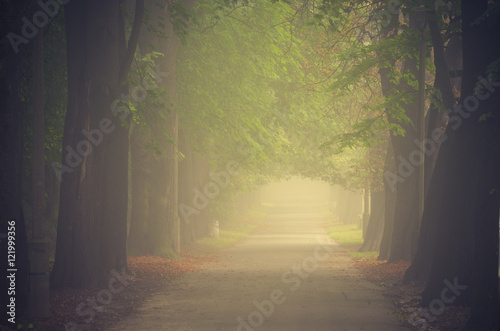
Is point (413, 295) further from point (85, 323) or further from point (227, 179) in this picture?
point (227, 179)

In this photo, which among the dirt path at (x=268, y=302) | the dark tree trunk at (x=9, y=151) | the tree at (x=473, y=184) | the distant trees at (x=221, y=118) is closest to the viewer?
the dark tree trunk at (x=9, y=151)

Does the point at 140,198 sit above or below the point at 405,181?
below

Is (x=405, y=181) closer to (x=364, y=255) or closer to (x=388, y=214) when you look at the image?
(x=388, y=214)

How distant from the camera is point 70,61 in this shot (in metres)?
15.2

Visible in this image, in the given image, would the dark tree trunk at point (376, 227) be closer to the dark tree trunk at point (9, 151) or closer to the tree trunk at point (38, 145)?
the tree trunk at point (38, 145)

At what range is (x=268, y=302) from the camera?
1420 cm

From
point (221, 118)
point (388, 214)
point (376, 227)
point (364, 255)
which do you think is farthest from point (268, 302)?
point (376, 227)

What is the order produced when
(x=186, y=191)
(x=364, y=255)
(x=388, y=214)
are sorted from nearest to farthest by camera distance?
(x=388, y=214), (x=364, y=255), (x=186, y=191)

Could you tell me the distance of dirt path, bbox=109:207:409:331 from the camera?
38.0 feet

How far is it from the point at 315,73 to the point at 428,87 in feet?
40.2

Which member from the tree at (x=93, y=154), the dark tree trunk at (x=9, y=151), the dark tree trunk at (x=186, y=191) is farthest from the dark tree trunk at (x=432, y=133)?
the dark tree trunk at (x=186, y=191)

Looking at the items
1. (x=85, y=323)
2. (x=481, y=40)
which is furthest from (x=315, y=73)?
(x=85, y=323)

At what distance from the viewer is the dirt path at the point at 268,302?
38.0 feet

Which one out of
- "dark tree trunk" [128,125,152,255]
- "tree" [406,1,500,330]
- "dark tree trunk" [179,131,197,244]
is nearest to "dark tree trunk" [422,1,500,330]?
"tree" [406,1,500,330]
